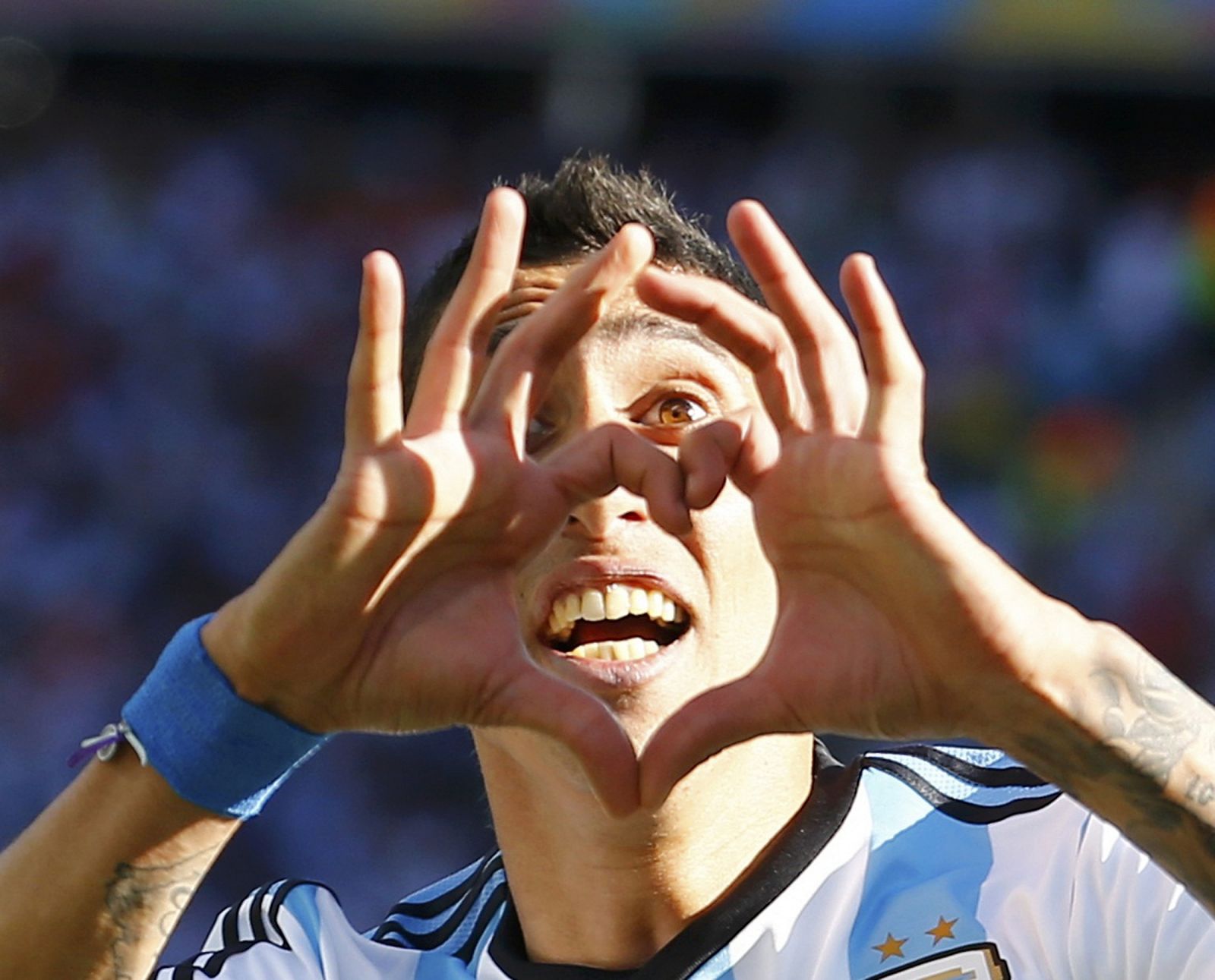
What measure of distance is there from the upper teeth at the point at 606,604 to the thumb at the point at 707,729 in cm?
65

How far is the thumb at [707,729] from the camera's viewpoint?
1.97 m

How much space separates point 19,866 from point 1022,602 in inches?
45.9

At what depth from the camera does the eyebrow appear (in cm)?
280

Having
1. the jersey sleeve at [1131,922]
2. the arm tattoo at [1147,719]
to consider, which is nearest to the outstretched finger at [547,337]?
the arm tattoo at [1147,719]

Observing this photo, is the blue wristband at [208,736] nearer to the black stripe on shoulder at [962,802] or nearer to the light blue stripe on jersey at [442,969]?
the light blue stripe on jersey at [442,969]

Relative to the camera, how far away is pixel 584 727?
1.98m

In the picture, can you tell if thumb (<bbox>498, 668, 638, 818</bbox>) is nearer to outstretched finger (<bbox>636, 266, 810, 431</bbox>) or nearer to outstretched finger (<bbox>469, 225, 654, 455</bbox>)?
outstretched finger (<bbox>469, 225, 654, 455</bbox>)

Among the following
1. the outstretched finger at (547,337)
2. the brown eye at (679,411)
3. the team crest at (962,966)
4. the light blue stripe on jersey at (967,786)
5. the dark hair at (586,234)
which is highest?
the dark hair at (586,234)

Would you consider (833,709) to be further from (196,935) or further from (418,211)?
(418,211)

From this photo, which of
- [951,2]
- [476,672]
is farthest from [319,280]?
[476,672]

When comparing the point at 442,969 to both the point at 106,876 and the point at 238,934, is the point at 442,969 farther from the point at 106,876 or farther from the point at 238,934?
the point at 106,876

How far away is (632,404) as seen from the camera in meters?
2.75

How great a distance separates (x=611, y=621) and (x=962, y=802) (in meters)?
0.55

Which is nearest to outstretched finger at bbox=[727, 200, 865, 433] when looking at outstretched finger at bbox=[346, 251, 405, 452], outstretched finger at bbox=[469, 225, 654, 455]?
outstretched finger at bbox=[469, 225, 654, 455]
